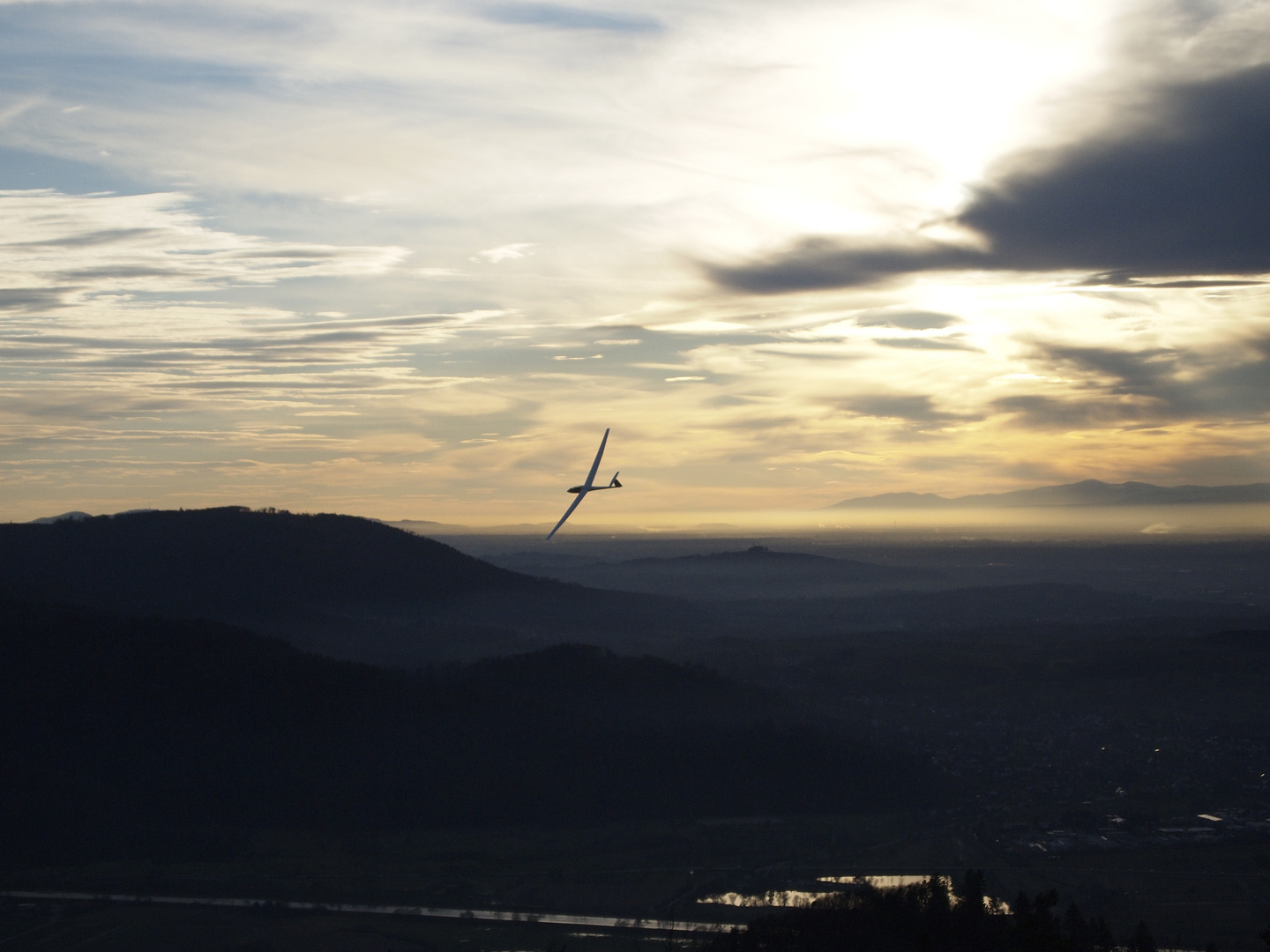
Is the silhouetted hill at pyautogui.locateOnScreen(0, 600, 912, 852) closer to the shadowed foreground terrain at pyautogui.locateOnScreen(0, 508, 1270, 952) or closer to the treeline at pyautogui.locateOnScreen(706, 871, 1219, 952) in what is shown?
the shadowed foreground terrain at pyautogui.locateOnScreen(0, 508, 1270, 952)

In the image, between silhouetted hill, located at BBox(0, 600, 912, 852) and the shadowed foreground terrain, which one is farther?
silhouetted hill, located at BBox(0, 600, 912, 852)

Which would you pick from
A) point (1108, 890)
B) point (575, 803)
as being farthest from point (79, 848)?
point (1108, 890)

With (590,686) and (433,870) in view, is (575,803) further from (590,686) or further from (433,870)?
(590,686)

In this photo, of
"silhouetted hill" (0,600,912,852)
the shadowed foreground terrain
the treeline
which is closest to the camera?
the treeline

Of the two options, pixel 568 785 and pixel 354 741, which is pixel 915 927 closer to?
pixel 568 785

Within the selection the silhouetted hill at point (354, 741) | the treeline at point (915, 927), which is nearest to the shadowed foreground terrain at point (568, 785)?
the silhouetted hill at point (354, 741)

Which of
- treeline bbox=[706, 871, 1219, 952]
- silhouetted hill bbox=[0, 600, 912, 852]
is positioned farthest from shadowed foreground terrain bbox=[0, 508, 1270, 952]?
treeline bbox=[706, 871, 1219, 952]
